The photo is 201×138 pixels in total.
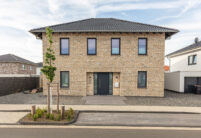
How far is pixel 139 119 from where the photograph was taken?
204 inches

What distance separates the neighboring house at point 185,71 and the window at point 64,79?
1199 centimetres

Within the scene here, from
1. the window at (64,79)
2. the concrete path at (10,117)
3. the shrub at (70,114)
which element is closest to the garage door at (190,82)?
the shrub at (70,114)

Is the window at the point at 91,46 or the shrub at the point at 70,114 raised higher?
the window at the point at 91,46

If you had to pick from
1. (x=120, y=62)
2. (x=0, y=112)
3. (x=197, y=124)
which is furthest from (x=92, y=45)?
(x=197, y=124)

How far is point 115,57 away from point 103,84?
2831 mm

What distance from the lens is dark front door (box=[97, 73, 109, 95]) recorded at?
1014 cm

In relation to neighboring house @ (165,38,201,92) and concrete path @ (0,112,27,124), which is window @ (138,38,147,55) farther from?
concrete path @ (0,112,27,124)

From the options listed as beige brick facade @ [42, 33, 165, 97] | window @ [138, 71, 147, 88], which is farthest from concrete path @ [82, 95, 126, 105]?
window @ [138, 71, 147, 88]

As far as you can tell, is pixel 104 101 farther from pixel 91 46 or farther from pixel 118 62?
pixel 91 46

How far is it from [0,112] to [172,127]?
881 cm

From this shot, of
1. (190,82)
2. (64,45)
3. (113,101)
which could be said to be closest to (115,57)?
(113,101)

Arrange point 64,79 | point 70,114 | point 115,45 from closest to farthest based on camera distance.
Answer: point 70,114 → point 115,45 → point 64,79
